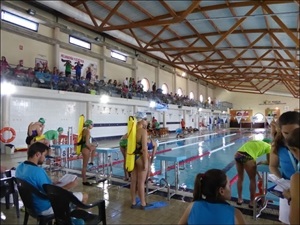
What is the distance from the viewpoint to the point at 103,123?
16469 millimetres

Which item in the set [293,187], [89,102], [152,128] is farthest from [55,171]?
[152,128]

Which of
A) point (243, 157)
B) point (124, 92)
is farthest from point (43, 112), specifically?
point (243, 157)

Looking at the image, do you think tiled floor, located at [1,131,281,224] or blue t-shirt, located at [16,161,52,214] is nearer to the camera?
blue t-shirt, located at [16,161,52,214]

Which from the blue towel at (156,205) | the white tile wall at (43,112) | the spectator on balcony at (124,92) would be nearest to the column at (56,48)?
the white tile wall at (43,112)

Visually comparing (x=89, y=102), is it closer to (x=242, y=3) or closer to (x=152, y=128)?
(x=152, y=128)

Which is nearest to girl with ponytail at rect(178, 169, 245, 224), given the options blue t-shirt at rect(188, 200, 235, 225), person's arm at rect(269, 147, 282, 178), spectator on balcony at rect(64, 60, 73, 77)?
blue t-shirt at rect(188, 200, 235, 225)

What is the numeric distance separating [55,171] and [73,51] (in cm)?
951

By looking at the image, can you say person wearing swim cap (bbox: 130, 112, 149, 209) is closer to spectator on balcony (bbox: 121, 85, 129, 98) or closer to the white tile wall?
the white tile wall

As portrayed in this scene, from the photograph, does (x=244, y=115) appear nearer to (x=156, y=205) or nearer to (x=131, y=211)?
(x=156, y=205)

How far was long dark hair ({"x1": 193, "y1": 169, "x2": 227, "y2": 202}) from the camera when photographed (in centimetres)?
153

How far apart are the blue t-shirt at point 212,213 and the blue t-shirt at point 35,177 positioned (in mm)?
1838

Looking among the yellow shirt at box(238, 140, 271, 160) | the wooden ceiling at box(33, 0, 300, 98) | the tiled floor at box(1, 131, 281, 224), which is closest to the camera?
the tiled floor at box(1, 131, 281, 224)

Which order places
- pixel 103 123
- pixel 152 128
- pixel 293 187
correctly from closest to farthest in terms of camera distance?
pixel 293 187
pixel 103 123
pixel 152 128

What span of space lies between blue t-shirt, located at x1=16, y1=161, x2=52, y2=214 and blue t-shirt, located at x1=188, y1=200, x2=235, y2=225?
6.03 ft
